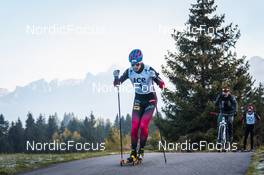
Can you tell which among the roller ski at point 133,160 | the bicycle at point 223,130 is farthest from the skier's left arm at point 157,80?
the bicycle at point 223,130

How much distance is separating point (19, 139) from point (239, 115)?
88845 millimetres

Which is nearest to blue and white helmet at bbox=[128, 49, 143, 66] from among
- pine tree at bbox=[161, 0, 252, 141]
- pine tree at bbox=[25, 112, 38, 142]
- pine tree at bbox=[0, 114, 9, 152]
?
pine tree at bbox=[161, 0, 252, 141]

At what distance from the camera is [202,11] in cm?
3584

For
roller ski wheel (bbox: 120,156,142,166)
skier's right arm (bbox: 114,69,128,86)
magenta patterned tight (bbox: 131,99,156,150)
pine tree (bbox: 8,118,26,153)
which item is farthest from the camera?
pine tree (bbox: 8,118,26,153)

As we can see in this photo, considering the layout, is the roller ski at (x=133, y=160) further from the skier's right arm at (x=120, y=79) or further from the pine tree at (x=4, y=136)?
the pine tree at (x=4, y=136)

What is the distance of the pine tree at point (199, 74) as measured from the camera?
31.1m

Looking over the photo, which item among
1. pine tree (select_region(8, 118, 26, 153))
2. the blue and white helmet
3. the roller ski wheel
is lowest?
pine tree (select_region(8, 118, 26, 153))

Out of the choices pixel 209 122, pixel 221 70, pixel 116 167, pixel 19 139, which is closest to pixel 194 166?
pixel 116 167

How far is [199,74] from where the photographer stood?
→ 1305 inches

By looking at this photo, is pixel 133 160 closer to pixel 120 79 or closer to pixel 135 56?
pixel 120 79

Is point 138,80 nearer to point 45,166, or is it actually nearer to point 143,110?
point 143,110

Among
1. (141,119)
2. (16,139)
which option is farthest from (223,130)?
(16,139)

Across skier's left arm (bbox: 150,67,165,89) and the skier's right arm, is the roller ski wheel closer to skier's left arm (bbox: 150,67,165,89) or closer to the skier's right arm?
skier's left arm (bbox: 150,67,165,89)

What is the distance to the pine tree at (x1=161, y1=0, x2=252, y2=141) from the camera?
→ 31.1 m
